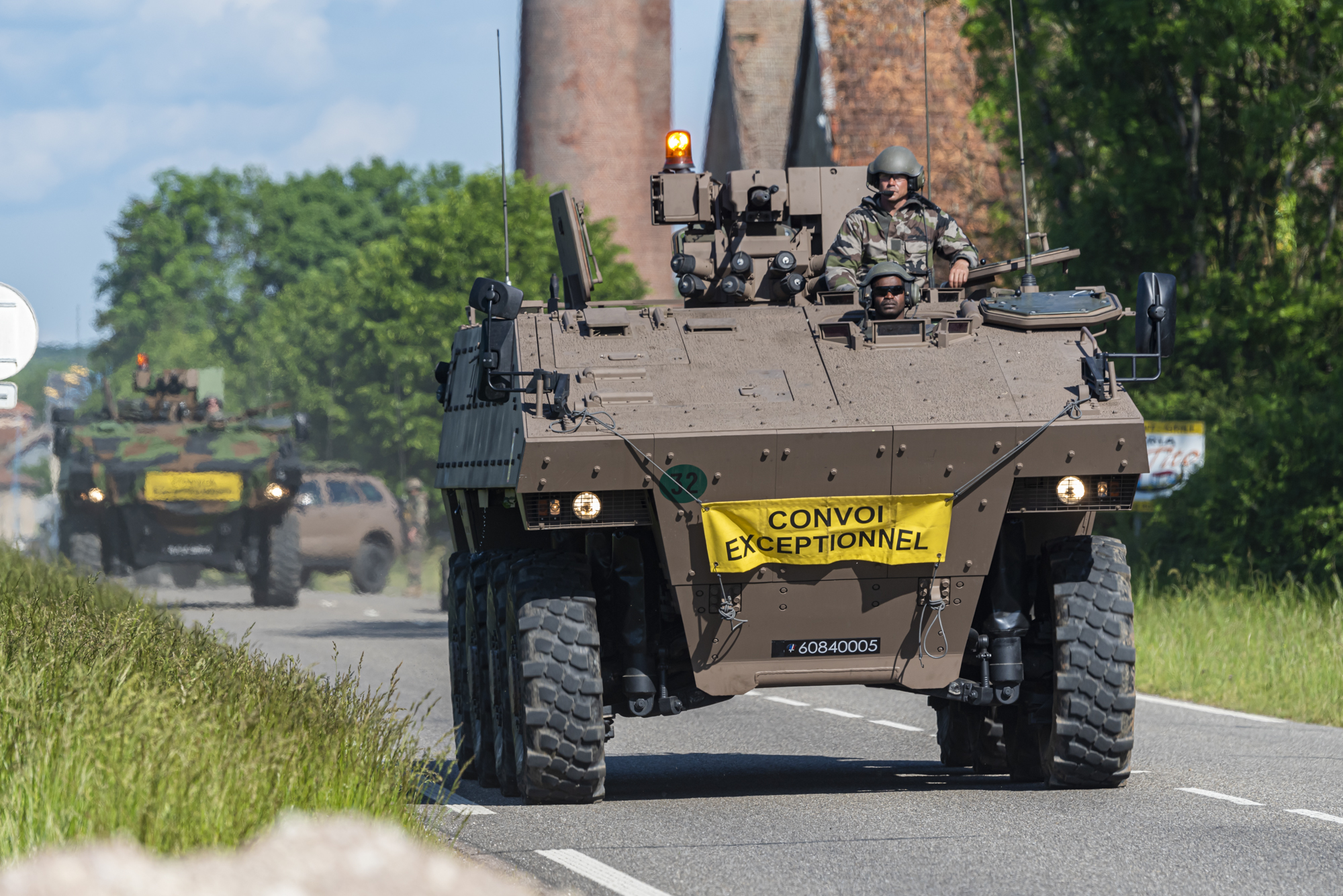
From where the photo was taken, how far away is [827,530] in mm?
9836

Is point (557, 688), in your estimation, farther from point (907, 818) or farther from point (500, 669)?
point (907, 818)

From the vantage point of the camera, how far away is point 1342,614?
58.9 ft

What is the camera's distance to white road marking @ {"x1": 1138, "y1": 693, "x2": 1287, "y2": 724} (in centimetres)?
1465

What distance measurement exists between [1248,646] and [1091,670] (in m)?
8.05

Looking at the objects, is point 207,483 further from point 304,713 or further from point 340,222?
point 340,222

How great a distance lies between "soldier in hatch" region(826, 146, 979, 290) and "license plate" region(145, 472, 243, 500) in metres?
21.5

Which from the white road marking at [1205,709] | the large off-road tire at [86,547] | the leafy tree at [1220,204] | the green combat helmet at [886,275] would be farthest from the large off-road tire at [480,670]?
the large off-road tire at [86,547]

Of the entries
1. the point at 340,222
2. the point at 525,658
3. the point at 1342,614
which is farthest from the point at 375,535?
the point at 340,222

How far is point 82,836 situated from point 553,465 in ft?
11.7

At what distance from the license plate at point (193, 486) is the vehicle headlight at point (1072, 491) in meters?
22.9

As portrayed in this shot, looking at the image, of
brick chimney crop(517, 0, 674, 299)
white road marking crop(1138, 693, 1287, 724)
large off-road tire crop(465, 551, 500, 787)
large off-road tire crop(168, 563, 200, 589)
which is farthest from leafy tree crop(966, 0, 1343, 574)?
brick chimney crop(517, 0, 674, 299)

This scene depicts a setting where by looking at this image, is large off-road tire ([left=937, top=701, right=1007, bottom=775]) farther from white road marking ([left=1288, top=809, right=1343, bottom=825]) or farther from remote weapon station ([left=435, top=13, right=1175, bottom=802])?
white road marking ([left=1288, top=809, right=1343, bottom=825])

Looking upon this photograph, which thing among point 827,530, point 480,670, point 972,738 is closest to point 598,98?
point 972,738

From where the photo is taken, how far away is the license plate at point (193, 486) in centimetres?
3130
